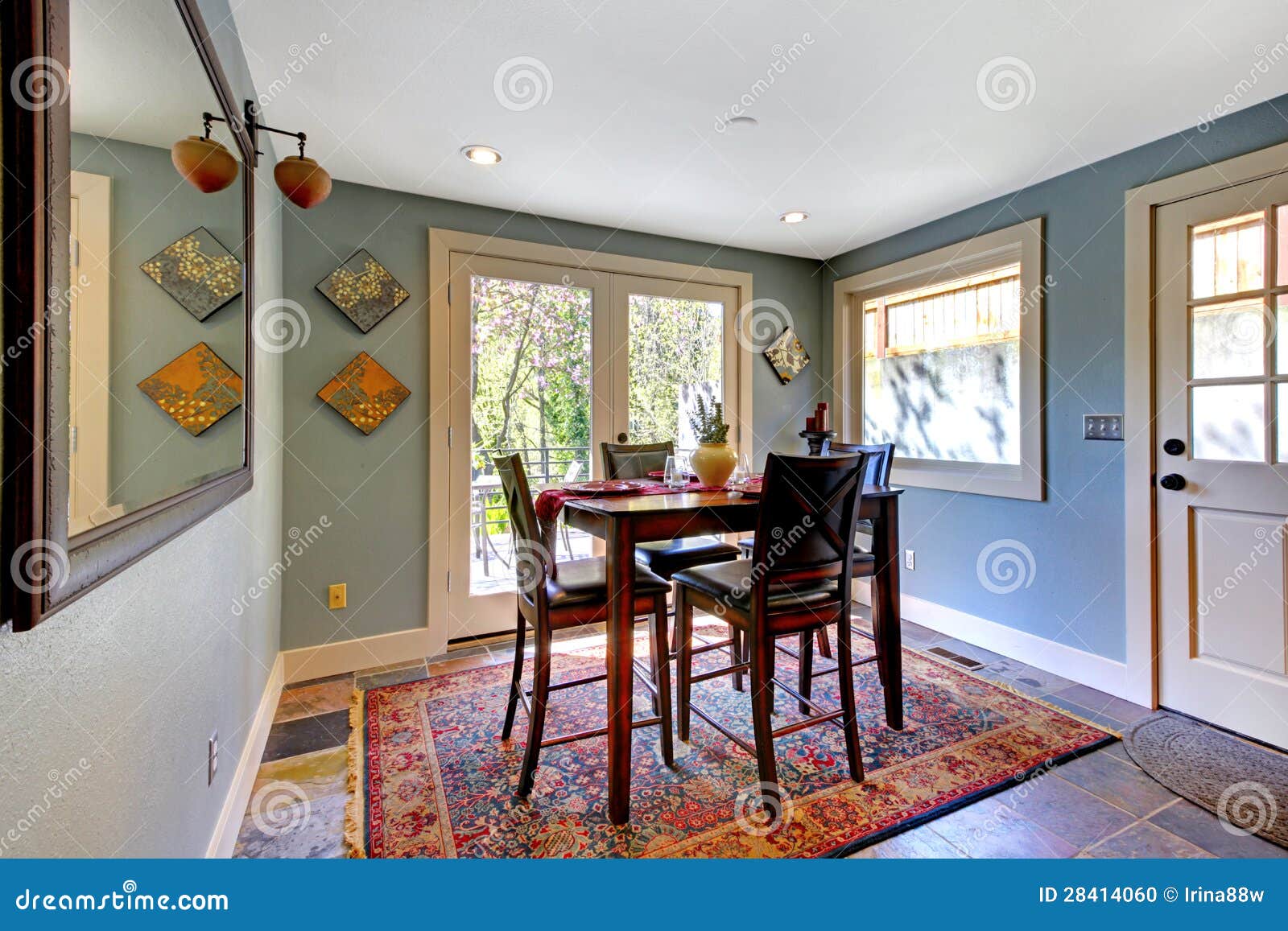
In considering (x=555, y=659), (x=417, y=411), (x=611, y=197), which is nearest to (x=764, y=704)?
(x=555, y=659)

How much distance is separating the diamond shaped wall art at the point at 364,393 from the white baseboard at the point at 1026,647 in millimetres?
2874

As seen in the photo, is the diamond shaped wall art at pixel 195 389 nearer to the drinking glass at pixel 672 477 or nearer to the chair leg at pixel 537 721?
the chair leg at pixel 537 721

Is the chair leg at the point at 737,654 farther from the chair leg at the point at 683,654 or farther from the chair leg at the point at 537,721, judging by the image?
the chair leg at the point at 537,721

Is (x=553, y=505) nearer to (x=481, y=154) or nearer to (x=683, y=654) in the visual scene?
(x=683, y=654)

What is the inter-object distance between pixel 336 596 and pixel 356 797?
1248mm

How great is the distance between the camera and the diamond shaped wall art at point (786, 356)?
4102 mm

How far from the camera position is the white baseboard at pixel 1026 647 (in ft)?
8.61

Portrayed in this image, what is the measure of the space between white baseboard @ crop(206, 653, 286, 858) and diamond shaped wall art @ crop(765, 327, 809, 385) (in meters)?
3.35

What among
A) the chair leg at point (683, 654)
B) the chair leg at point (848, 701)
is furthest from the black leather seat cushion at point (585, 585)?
the chair leg at point (848, 701)

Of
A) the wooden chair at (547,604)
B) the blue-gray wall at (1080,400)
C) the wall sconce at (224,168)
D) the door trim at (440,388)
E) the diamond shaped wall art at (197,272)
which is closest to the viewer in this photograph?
the diamond shaped wall art at (197,272)

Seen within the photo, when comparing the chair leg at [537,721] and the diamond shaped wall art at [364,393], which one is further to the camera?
the diamond shaped wall art at [364,393]

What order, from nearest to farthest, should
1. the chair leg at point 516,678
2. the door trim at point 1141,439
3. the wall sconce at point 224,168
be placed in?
the wall sconce at point 224,168, the chair leg at point 516,678, the door trim at point 1141,439

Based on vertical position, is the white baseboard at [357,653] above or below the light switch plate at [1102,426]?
below

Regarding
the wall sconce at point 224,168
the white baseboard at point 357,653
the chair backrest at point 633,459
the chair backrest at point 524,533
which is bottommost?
the white baseboard at point 357,653
